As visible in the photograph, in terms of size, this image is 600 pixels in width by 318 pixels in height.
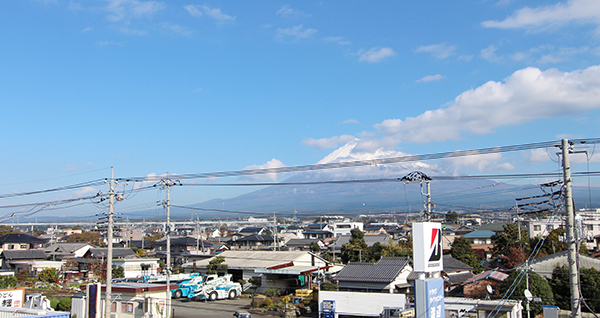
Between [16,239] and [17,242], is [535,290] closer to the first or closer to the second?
[17,242]

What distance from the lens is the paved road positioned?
25953 mm

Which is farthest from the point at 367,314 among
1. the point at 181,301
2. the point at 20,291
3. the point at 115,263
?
the point at 115,263

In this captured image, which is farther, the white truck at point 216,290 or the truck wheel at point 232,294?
the truck wheel at point 232,294

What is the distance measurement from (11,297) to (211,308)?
10.8 meters

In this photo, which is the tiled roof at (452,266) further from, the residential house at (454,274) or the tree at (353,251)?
the tree at (353,251)

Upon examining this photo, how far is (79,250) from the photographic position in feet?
181

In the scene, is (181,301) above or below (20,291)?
below

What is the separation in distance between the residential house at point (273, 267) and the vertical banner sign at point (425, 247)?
18531 millimetres

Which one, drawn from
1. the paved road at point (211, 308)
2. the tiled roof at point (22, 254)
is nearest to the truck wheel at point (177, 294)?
the paved road at point (211, 308)

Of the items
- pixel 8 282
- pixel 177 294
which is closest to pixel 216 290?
pixel 177 294

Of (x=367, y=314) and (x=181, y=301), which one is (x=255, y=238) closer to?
(x=181, y=301)

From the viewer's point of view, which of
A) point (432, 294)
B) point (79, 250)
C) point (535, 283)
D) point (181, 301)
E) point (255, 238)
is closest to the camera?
point (432, 294)

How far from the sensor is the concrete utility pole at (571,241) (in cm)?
1235

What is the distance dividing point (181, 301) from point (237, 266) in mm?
6822
